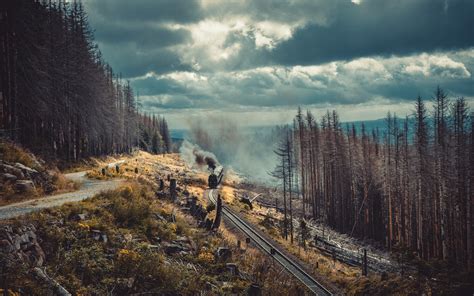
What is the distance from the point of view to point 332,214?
5688 cm

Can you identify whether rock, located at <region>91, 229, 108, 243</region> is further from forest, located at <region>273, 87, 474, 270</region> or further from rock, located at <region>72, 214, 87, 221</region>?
forest, located at <region>273, 87, 474, 270</region>

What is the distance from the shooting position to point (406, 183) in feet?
139

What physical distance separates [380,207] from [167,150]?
103574 mm

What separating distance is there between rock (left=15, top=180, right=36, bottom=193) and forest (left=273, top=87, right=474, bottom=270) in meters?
20.9

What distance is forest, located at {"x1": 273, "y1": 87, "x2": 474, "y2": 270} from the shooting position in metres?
35.4

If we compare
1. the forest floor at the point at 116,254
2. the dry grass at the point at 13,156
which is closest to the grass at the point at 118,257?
the forest floor at the point at 116,254

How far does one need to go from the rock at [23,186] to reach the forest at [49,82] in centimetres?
825

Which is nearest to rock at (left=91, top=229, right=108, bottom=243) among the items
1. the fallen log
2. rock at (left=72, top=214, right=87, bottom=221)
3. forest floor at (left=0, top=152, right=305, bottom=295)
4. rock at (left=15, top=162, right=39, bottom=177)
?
forest floor at (left=0, top=152, right=305, bottom=295)

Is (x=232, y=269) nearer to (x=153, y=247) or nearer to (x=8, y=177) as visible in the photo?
(x=153, y=247)

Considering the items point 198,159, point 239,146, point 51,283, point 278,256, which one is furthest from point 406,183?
point 239,146

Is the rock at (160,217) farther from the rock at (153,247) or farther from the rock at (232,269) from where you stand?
the rock at (232,269)

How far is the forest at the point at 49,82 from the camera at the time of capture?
3016cm

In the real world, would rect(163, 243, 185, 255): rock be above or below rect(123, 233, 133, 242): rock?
below

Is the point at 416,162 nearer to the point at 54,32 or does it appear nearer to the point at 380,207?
the point at 380,207
